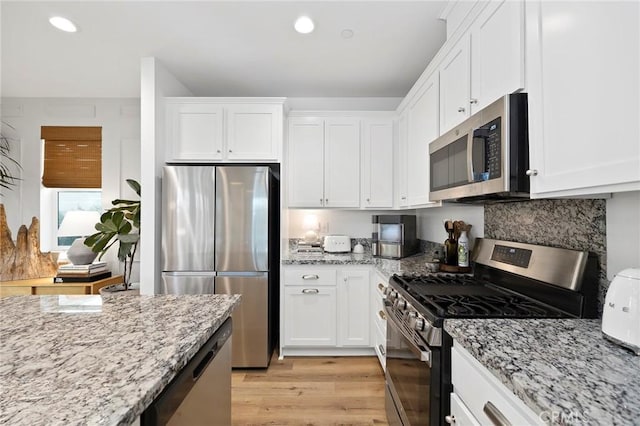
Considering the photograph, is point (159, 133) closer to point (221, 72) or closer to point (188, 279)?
point (221, 72)

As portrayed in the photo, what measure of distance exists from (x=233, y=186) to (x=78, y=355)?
1.90 meters

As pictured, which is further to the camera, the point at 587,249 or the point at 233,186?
the point at 233,186

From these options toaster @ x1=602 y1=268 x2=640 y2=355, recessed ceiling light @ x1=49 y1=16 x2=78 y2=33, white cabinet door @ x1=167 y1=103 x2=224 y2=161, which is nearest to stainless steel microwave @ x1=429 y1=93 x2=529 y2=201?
toaster @ x1=602 y1=268 x2=640 y2=355

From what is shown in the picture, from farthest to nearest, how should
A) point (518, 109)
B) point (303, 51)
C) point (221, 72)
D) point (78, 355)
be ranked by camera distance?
point (221, 72) → point (303, 51) → point (518, 109) → point (78, 355)

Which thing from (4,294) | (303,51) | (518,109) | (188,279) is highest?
(303,51)

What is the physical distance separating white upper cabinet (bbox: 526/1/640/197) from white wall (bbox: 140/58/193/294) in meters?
2.67

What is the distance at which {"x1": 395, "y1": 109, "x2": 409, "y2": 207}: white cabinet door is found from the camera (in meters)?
2.74

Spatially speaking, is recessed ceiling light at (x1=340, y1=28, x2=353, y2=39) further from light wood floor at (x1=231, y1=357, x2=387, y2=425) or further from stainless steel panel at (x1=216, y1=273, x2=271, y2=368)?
light wood floor at (x1=231, y1=357, x2=387, y2=425)

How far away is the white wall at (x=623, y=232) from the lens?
1021mm

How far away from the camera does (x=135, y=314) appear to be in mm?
1158

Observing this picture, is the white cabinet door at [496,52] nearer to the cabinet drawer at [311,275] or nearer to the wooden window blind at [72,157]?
the cabinet drawer at [311,275]

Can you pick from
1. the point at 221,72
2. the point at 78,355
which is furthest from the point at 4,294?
the point at 78,355

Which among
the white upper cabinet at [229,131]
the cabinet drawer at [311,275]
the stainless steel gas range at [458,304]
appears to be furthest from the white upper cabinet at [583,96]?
the white upper cabinet at [229,131]

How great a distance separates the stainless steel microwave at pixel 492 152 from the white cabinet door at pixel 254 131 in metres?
1.68
